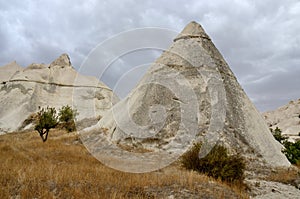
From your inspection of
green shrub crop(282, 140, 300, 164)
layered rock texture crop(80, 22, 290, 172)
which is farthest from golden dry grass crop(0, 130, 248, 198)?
green shrub crop(282, 140, 300, 164)

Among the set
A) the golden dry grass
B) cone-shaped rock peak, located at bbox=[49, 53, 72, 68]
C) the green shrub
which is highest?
cone-shaped rock peak, located at bbox=[49, 53, 72, 68]

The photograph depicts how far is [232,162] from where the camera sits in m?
7.99

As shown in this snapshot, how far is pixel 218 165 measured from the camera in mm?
7941

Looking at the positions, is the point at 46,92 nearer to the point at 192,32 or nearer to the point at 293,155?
the point at 192,32

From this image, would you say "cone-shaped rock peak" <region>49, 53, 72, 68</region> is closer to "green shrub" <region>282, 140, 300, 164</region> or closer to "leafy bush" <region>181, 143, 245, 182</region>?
"green shrub" <region>282, 140, 300, 164</region>

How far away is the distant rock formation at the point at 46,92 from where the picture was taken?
37156 millimetres

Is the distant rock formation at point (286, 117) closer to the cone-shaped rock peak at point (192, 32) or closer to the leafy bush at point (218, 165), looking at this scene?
the cone-shaped rock peak at point (192, 32)

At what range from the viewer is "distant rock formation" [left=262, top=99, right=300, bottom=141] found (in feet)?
173

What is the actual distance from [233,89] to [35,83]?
3576 centimetres

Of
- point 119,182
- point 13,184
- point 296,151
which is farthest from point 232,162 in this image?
point 296,151

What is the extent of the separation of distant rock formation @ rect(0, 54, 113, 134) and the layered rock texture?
80.7ft

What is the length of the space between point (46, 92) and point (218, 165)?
130 feet

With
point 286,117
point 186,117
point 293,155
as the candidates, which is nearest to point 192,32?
point 186,117

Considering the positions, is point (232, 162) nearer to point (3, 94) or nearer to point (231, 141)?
point (231, 141)
